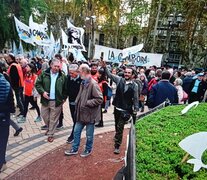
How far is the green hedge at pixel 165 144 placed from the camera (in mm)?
2979

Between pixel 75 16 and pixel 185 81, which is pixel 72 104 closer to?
pixel 185 81

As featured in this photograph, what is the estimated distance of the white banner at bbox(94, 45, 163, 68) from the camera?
37.0 ft

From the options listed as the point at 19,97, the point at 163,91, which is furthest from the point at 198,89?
the point at 19,97

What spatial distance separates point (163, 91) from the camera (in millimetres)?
6594

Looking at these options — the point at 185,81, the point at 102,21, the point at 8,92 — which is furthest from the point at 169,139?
the point at 102,21

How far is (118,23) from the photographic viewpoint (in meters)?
31.6

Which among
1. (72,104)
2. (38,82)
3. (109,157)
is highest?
(38,82)

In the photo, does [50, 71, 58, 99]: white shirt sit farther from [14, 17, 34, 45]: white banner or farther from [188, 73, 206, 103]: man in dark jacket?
[14, 17, 34, 45]: white banner

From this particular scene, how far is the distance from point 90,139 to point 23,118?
2.87 meters

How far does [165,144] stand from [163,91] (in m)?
3.00

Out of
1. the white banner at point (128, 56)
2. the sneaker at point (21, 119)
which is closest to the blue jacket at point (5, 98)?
the sneaker at point (21, 119)

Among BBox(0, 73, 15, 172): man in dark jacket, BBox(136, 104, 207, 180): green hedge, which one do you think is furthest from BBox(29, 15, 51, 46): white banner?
BBox(136, 104, 207, 180): green hedge

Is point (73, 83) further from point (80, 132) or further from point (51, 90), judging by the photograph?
point (80, 132)

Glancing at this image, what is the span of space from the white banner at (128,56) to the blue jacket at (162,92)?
4325 mm
